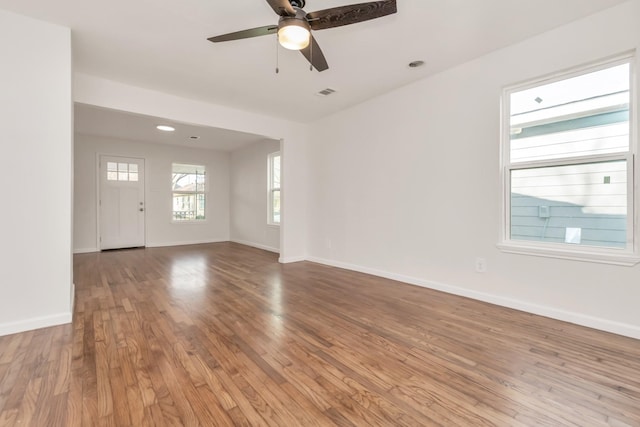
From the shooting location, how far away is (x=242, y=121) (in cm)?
457

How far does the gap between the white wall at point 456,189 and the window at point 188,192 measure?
4381 millimetres

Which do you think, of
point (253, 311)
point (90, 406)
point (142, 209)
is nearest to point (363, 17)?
point (253, 311)

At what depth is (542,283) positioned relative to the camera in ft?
8.47

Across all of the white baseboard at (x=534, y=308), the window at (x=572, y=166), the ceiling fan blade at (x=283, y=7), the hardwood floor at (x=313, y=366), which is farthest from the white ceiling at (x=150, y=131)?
the window at (x=572, y=166)

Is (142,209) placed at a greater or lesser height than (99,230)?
greater

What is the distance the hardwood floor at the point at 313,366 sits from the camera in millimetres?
1373

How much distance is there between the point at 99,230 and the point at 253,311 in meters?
5.55

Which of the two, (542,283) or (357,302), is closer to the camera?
(542,283)

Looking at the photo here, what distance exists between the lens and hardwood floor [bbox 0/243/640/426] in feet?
4.50

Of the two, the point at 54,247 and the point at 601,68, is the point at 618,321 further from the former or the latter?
the point at 54,247

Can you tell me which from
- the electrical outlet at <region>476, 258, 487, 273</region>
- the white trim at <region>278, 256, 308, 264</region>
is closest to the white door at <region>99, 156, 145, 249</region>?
the white trim at <region>278, 256, 308, 264</region>

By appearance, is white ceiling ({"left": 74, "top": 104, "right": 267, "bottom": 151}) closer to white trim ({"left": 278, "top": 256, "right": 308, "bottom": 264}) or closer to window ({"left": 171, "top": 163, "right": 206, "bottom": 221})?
window ({"left": 171, "top": 163, "right": 206, "bottom": 221})

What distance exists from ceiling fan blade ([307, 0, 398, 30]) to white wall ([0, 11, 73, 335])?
221 cm

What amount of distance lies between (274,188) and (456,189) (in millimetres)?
4083
